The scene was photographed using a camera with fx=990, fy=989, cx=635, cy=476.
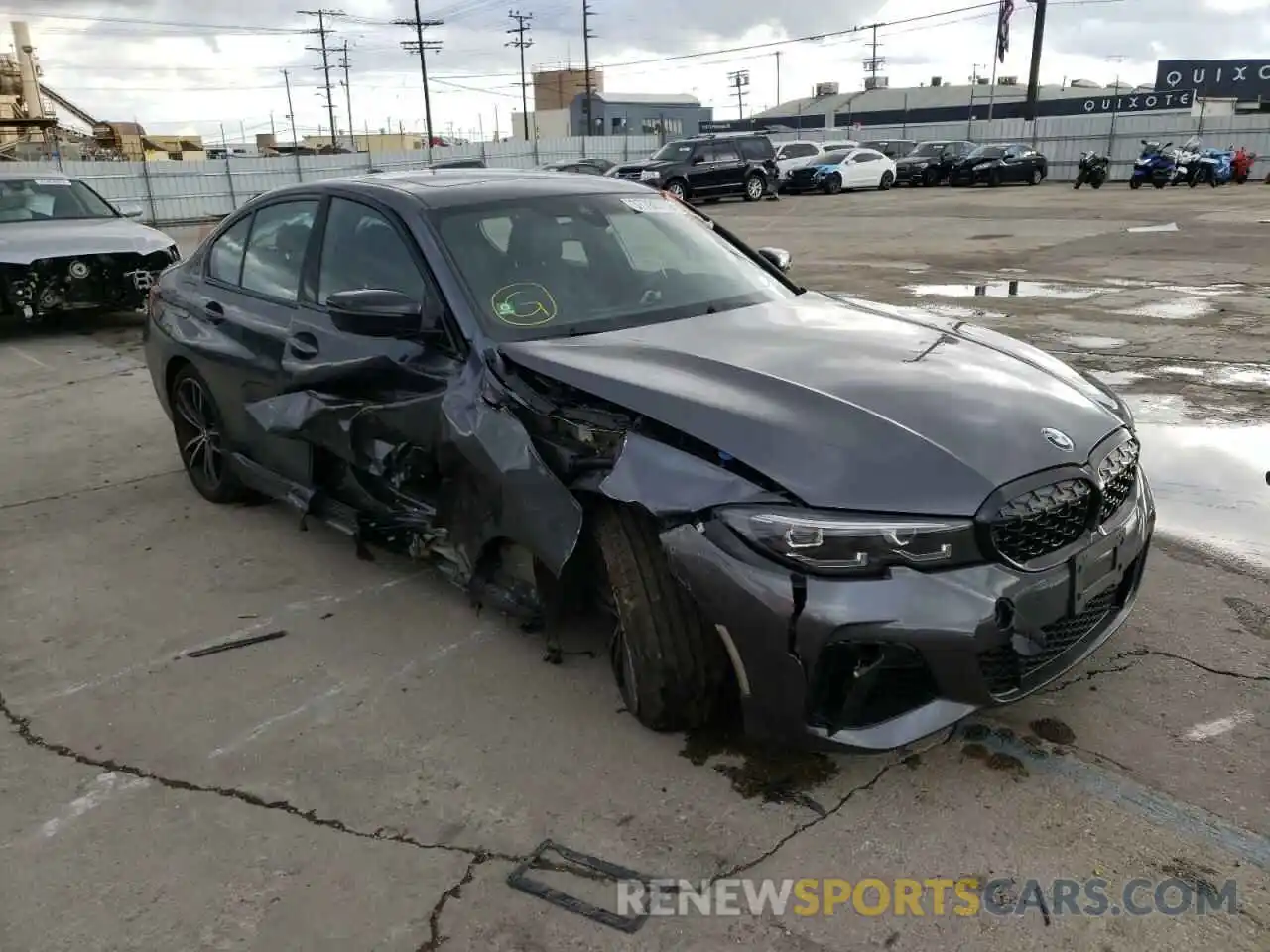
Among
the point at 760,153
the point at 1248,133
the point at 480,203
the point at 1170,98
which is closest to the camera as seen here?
the point at 480,203

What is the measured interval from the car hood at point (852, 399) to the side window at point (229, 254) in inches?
88.4

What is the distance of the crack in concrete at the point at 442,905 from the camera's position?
2.31 meters

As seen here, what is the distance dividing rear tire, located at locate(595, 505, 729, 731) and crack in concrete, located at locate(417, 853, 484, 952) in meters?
0.66

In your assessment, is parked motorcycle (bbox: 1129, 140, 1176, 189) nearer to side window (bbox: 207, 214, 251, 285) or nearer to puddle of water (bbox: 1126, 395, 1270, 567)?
puddle of water (bbox: 1126, 395, 1270, 567)

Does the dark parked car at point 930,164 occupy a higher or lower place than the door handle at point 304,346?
higher

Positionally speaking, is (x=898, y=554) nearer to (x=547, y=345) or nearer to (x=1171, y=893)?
(x=1171, y=893)

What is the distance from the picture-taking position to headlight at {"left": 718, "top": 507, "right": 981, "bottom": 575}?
2447mm

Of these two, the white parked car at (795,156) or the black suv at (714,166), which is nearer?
the black suv at (714,166)

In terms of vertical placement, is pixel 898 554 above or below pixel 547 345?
below

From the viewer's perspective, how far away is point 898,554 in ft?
8.04

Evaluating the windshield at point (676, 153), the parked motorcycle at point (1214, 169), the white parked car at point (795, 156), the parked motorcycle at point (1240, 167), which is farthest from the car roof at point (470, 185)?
the parked motorcycle at point (1240, 167)

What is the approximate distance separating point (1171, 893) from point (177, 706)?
304 cm

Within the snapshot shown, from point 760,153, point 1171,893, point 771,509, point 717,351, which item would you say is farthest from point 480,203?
point 760,153

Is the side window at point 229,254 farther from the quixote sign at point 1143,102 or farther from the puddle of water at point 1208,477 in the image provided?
the quixote sign at point 1143,102
